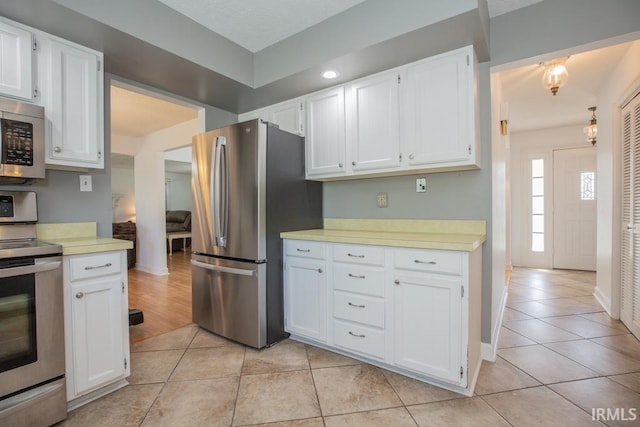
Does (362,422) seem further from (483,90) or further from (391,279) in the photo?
(483,90)

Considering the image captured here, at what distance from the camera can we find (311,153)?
2.82m

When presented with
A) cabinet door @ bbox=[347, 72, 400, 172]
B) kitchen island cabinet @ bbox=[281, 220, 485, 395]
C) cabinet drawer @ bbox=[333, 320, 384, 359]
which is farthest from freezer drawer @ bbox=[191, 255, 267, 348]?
cabinet door @ bbox=[347, 72, 400, 172]

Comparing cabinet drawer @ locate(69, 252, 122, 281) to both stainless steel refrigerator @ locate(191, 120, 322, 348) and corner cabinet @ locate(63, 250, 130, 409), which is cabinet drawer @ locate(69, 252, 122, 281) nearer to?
corner cabinet @ locate(63, 250, 130, 409)

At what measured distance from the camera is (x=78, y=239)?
6.77 feet

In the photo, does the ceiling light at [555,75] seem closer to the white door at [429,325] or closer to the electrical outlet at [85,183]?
the white door at [429,325]

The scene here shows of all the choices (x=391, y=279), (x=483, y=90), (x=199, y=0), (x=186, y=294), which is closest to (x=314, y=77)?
(x=199, y=0)

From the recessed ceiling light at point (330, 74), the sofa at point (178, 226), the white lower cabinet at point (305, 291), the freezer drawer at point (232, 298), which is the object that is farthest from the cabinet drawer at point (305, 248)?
the sofa at point (178, 226)

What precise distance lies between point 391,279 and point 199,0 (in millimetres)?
2233

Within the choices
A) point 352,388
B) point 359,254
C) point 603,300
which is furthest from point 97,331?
point 603,300

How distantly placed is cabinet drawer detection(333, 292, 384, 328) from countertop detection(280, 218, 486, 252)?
15.5 inches

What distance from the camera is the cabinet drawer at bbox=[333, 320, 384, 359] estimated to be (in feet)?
6.83

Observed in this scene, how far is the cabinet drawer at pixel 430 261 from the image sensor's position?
1.77 m

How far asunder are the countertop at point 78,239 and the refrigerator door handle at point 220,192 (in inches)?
28.1

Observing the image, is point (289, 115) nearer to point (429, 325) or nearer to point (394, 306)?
point (394, 306)
